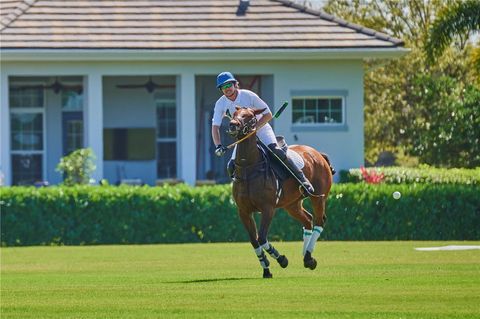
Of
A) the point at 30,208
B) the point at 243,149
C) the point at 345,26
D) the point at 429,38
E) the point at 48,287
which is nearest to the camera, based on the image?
the point at 48,287

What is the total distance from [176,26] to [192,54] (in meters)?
1.87

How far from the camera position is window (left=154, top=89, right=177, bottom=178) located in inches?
1544

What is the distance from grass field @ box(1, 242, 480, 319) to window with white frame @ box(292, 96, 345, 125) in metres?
12.8

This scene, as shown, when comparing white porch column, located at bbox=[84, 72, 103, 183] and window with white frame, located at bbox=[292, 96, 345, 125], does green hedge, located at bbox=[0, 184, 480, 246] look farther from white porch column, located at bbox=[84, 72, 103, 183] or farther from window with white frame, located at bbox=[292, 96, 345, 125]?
window with white frame, located at bbox=[292, 96, 345, 125]

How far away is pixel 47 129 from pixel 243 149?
20.9m

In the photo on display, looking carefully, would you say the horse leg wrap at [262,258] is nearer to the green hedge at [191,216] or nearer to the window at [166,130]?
the green hedge at [191,216]

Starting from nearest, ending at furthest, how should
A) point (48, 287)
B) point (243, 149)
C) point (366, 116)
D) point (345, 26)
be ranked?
1. point (48, 287)
2. point (243, 149)
3. point (345, 26)
4. point (366, 116)

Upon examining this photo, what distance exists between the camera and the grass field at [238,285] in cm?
1387

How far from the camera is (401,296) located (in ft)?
48.7

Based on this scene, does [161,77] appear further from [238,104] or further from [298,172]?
[238,104]

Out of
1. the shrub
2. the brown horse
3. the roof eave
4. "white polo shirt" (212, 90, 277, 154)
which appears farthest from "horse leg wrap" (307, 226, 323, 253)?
the roof eave

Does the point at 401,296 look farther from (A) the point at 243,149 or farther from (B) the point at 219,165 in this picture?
(B) the point at 219,165

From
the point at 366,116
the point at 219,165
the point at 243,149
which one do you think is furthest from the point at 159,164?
the point at 243,149

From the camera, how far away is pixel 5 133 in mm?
35344
